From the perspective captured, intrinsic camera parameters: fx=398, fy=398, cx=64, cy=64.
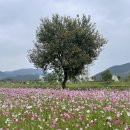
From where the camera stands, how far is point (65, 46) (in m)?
42.8

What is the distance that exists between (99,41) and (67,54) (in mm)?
4160

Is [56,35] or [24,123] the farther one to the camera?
[56,35]

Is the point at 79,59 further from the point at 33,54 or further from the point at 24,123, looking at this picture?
the point at 24,123

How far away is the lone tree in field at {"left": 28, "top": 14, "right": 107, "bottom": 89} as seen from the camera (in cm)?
4216

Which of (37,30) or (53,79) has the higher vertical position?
(37,30)

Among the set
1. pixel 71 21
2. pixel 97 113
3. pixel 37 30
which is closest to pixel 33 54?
pixel 37 30

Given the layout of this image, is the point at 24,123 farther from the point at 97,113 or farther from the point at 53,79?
the point at 53,79

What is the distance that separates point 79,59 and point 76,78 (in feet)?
19.7

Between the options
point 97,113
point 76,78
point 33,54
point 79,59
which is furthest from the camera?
point 76,78

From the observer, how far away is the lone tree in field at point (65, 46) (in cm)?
4216

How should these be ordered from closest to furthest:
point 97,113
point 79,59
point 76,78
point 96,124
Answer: point 96,124 → point 97,113 → point 79,59 → point 76,78

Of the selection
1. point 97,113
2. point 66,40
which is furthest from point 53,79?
point 97,113

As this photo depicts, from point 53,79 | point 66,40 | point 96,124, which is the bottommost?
point 96,124

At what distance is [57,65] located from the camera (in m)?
43.2
